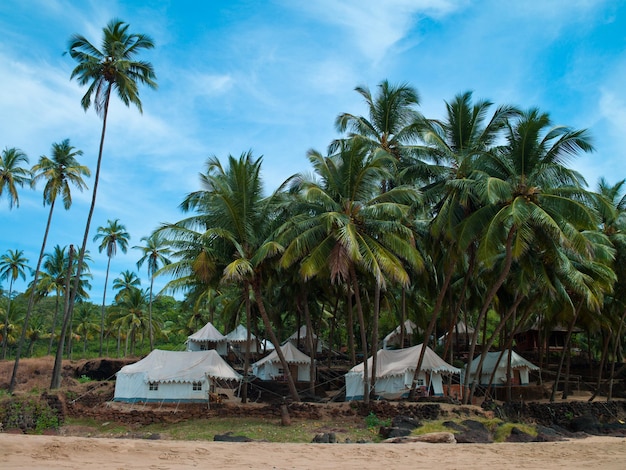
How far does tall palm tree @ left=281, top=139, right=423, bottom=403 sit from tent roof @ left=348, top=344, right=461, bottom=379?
8.72 ft

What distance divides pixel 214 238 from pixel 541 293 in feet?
46.6

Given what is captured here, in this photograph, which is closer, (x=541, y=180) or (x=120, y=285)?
(x=541, y=180)

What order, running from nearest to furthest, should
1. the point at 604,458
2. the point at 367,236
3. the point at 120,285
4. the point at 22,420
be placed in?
the point at 604,458, the point at 22,420, the point at 367,236, the point at 120,285

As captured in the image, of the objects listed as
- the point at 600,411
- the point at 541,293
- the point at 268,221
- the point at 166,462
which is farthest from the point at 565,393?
the point at 166,462

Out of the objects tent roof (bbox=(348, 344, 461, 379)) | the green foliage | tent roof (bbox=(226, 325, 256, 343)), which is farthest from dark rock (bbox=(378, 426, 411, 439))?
tent roof (bbox=(226, 325, 256, 343))

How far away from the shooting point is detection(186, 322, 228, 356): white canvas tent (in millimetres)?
36406

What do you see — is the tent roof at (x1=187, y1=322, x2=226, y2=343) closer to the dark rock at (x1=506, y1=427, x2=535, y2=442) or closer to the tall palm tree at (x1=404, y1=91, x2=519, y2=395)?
the tall palm tree at (x1=404, y1=91, x2=519, y2=395)

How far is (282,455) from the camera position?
40.9ft

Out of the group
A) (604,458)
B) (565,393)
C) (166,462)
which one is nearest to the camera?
(166,462)

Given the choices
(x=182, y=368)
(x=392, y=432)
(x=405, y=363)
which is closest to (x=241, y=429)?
(x=392, y=432)

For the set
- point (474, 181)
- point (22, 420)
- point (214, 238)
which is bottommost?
point (22, 420)

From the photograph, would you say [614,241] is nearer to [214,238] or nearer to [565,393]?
[565,393]

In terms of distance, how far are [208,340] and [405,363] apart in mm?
17296

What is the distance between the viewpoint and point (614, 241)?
25156mm
